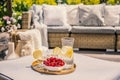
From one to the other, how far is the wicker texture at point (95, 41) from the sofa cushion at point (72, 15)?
44cm

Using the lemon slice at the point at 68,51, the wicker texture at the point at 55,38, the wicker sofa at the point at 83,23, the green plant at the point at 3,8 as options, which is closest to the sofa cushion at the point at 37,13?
the wicker sofa at the point at 83,23

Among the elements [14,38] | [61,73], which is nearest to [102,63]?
[61,73]

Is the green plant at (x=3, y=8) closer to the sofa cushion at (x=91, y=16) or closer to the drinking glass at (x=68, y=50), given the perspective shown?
the sofa cushion at (x=91, y=16)

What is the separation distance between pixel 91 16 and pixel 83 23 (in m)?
0.22

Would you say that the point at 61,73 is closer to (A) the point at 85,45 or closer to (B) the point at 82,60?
(B) the point at 82,60

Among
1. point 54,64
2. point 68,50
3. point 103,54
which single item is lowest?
point 103,54

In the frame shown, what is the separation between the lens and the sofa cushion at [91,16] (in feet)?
18.3

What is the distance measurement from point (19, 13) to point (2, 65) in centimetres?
353

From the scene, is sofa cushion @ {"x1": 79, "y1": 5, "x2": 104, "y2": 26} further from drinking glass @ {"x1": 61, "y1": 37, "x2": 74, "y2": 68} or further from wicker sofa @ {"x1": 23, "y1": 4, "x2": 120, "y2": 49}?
drinking glass @ {"x1": 61, "y1": 37, "x2": 74, "y2": 68}

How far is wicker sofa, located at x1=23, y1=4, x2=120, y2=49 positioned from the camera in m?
5.32

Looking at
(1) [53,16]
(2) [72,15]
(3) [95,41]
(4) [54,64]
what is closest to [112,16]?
(3) [95,41]

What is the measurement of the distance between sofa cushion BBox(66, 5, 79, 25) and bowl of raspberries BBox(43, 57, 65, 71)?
123 inches

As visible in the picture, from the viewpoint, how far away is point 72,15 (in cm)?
573

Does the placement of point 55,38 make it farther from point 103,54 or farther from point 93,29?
point 103,54
